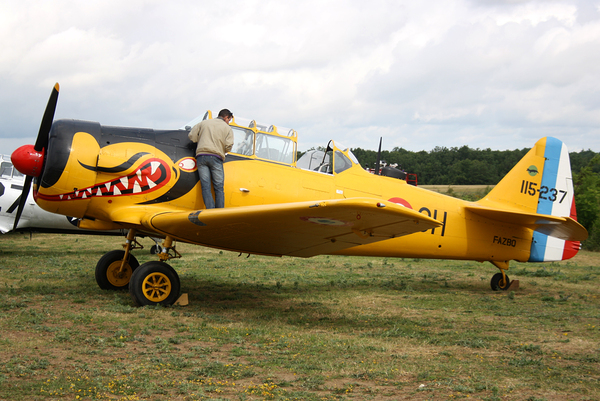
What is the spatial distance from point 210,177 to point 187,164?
40cm

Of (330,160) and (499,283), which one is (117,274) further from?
(499,283)

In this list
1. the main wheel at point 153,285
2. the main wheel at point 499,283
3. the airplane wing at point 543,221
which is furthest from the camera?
the main wheel at point 499,283

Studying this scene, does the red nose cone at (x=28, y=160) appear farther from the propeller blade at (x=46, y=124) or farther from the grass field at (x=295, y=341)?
the grass field at (x=295, y=341)

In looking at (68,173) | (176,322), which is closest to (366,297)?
(176,322)

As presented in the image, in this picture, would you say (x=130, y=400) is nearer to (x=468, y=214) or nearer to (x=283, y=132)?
(x=283, y=132)

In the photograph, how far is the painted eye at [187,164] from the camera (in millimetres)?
6520

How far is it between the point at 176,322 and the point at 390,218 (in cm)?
280

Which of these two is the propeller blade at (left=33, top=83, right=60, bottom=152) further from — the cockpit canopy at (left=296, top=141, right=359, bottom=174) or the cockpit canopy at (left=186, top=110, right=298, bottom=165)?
the cockpit canopy at (left=296, top=141, right=359, bottom=174)

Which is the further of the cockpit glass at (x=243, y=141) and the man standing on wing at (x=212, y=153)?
the cockpit glass at (x=243, y=141)

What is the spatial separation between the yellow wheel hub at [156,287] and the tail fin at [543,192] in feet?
21.0

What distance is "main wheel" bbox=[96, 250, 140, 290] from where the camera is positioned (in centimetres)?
731

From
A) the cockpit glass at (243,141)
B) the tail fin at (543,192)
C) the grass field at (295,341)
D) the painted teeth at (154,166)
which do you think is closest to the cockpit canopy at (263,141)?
the cockpit glass at (243,141)

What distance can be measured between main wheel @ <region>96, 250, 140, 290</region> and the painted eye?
6.84 ft

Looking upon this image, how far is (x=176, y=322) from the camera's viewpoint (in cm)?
544
